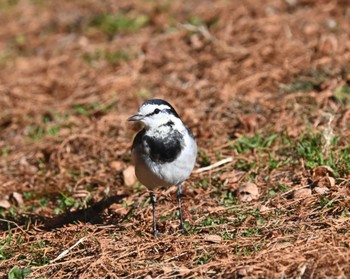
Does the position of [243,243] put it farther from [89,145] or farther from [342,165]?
[89,145]

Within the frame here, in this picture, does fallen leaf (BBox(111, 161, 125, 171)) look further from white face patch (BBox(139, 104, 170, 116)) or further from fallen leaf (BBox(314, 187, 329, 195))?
fallen leaf (BBox(314, 187, 329, 195))

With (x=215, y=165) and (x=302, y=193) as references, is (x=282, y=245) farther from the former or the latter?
(x=215, y=165)

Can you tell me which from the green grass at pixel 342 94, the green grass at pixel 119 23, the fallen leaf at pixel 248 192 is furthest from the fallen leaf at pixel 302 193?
the green grass at pixel 119 23

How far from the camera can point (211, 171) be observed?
6.93m

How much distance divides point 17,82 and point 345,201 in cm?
543

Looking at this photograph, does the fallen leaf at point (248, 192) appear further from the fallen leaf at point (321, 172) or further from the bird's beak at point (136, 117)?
the bird's beak at point (136, 117)

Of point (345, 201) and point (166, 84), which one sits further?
point (166, 84)

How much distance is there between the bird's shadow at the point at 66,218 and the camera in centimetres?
636

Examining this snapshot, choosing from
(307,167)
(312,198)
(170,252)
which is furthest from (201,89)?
(170,252)

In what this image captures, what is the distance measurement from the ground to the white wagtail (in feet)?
1.60

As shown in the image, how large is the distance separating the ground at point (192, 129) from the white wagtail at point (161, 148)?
1.60 feet

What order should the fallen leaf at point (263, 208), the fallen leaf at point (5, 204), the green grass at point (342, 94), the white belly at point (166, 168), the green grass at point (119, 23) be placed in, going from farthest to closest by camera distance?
the green grass at point (119, 23)
the green grass at point (342, 94)
the fallen leaf at point (5, 204)
the fallen leaf at point (263, 208)
the white belly at point (166, 168)

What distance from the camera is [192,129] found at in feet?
25.9

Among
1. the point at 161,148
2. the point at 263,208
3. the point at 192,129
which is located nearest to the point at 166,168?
the point at 161,148
